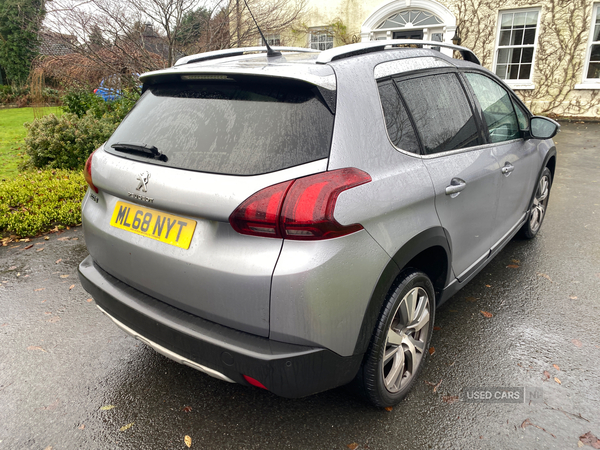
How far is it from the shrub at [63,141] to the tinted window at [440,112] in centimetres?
614

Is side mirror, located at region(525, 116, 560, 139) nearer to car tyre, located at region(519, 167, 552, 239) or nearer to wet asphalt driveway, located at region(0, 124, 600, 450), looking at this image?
car tyre, located at region(519, 167, 552, 239)

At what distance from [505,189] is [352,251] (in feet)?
6.53

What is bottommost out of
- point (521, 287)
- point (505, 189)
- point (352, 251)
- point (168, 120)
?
point (521, 287)

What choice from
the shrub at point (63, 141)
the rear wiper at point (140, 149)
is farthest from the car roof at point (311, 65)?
the shrub at point (63, 141)

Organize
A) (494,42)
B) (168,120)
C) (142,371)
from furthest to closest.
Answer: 1. (494,42)
2. (142,371)
3. (168,120)

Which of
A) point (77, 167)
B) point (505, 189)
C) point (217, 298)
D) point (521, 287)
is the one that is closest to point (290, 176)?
point (217, 298)

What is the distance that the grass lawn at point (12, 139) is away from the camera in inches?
336

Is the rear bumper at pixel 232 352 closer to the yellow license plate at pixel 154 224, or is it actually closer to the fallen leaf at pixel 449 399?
the yellow license plate at pixel 154 224

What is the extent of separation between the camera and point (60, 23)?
697 centimetres

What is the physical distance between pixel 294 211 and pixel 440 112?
1368mm

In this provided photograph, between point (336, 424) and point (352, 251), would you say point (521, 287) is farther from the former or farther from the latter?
point (352, 251)

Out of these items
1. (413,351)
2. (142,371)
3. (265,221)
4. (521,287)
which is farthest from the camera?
(521,287)

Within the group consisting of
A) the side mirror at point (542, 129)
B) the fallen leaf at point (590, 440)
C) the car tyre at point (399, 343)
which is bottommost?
the fallen leaf at point (590, 440)

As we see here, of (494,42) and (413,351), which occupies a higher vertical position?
(494,42)
